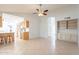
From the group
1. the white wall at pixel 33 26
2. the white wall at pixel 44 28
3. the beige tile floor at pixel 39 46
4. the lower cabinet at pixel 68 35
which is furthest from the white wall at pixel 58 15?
the lower cabinet at pixel 68 35

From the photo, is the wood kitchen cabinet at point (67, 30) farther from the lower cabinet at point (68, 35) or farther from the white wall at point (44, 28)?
the white wall at point (44, 28)

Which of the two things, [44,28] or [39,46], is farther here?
[39,46]

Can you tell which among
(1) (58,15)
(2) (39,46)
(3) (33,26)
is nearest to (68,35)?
(1) (58,15)

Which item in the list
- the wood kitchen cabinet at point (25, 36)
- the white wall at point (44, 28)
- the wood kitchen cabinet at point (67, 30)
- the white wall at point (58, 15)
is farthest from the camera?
the wood kitchen cabinet at point (25, 36)

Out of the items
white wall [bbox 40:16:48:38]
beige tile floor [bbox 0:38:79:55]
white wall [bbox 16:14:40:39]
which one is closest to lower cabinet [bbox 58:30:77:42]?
Answer: beige tile floor [bbox 0:38:79:55]

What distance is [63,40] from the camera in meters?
2.72

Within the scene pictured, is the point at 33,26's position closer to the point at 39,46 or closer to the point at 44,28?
the point at 44,28

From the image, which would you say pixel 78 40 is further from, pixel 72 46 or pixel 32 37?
pixel 32 37

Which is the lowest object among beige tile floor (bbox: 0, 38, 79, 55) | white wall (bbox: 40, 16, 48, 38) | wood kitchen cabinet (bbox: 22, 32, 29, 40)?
beige tile floor (bbox: 0, 38, 79, 55)

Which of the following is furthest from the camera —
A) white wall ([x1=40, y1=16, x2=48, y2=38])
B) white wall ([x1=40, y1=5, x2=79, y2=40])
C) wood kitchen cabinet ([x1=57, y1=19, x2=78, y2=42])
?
white wall ([x1=40, y1=16, x2=48, y2=38])

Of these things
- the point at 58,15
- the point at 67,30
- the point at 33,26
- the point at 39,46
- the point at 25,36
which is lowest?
the point at 39,46

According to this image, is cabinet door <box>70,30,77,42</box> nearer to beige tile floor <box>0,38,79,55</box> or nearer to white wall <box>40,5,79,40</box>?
beige tile floor <box>0,38,79,55</box>
